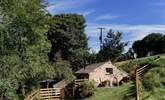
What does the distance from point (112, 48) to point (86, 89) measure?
40132 millimetres

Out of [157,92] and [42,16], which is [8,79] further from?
[157,92]

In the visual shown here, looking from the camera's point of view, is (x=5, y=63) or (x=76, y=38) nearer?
(x=5, y=63)

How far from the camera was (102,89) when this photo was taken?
6322cm

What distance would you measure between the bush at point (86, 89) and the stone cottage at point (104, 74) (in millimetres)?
6801

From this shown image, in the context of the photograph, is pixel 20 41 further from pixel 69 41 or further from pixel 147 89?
pixel 69 41

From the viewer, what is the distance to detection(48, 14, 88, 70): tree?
9611 centimetres

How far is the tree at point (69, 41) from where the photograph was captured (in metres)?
96.1

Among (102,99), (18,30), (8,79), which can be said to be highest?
(18,30)

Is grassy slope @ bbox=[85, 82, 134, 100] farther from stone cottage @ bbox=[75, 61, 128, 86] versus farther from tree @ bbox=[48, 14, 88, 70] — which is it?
tree @ bbox=[48, 14, 88, 70]

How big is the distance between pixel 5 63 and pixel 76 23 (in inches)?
2306

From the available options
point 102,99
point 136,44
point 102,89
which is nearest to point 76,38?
point 136,44

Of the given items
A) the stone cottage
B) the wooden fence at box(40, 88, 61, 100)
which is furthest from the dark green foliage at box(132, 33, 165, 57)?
the wooden fence at box(40, 88, 61, 100)

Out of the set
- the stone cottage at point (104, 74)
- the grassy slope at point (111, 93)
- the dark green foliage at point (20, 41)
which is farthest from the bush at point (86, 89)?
the dark green foliage at point (20, 41)

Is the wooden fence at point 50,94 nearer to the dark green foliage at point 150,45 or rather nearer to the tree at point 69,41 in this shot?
the tree at point 69,41
